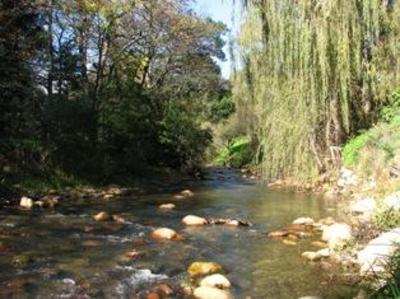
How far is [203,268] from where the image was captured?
8891 mm

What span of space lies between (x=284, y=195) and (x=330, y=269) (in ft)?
27.6

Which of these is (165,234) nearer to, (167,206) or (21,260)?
(21,260)

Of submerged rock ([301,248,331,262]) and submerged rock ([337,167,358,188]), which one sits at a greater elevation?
submerged rock ([337,167,358,188])

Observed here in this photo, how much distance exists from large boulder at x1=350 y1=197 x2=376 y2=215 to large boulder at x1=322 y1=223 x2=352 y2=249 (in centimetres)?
112

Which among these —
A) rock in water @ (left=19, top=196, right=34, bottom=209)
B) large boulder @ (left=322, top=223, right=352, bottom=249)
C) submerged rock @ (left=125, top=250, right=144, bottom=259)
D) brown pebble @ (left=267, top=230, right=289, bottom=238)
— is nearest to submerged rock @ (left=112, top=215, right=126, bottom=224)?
rock in water @ (left=19, top=196, right=34, bottom=209)

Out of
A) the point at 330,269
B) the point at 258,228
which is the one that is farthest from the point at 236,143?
the point at 330,269

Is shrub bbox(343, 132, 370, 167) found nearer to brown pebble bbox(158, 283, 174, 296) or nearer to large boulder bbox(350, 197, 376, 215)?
large boulder bbox(350, 197, 376, 215)

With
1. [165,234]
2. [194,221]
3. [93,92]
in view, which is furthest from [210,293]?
[93,92]

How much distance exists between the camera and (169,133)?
77.0 feet

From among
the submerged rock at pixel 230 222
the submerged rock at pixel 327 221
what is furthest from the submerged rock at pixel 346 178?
the submerged rock at pixel 230 222

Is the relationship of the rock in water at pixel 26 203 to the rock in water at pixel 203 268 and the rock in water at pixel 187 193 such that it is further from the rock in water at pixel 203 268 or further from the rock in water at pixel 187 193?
the rock in water at pixel 203 268

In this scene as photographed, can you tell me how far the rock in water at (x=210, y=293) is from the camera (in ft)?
24.8

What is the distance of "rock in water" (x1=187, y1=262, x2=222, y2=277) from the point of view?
8.79 meters

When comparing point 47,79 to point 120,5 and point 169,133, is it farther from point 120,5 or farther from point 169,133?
point 169,133
